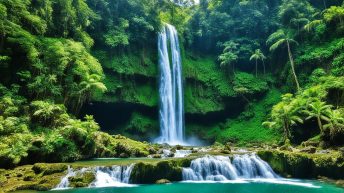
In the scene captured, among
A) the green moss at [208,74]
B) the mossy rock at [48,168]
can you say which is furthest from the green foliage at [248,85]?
the mossy rock at [48,168]

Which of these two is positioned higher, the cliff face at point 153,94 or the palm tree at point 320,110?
the cliff face at point 153,94

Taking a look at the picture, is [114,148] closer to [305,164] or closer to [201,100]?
[305,164]

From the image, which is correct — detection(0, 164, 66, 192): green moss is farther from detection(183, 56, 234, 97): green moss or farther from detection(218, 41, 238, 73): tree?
detection(218, 41, 238, 73): tree

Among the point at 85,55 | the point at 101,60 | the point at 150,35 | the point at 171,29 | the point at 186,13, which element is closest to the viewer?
the point at 85,55

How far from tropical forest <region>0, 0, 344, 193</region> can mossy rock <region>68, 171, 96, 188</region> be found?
0.15 ft

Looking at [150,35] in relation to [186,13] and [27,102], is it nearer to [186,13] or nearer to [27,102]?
[186,13]

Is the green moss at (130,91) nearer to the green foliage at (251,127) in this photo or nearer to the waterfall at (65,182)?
the green foliage at (251,127)

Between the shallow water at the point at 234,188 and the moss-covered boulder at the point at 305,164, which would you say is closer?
the shallow water at the point at 234,188

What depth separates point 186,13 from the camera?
129 feet

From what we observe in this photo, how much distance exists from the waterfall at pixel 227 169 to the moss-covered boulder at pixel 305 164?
0.40 m

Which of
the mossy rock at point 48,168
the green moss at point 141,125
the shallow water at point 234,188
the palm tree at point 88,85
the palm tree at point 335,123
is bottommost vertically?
the shallow water at point 234,188

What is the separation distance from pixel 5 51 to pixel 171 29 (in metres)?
18.1

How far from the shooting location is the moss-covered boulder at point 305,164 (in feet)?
44.3

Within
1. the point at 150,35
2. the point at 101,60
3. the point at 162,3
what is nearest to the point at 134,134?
the point at 101,60
